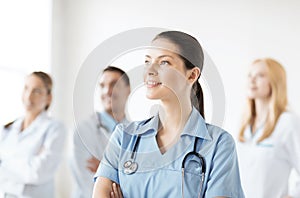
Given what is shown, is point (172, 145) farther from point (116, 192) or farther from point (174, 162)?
point (116, 192)

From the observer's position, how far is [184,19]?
3.24 metres

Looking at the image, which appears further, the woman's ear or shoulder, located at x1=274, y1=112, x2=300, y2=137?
shoulder, located at x1=274, y1=112, x2=300, y2=137

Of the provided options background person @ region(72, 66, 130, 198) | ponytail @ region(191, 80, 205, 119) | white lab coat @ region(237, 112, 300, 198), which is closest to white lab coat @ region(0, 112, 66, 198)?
background person @ region(72, 66, 130, 198)

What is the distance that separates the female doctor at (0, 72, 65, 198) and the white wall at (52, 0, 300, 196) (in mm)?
340

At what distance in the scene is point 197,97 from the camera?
1135 millimetres

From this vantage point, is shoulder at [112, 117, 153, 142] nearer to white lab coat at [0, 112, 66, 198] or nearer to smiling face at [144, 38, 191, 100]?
smiling face at [144, 38, 191, 100]

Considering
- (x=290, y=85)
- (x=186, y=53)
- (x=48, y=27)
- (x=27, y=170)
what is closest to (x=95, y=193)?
(x=186, y=53)

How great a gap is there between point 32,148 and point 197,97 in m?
1.56

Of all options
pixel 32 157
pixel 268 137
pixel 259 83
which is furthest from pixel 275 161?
pixel 32 157

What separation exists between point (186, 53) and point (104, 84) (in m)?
0.50

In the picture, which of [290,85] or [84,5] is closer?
[290,85]

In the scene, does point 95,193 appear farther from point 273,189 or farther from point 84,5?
point 84,5

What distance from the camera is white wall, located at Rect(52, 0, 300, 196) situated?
3.07 metres

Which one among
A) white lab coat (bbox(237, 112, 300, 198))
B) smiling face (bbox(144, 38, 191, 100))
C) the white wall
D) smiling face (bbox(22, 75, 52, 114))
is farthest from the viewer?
the white wall
